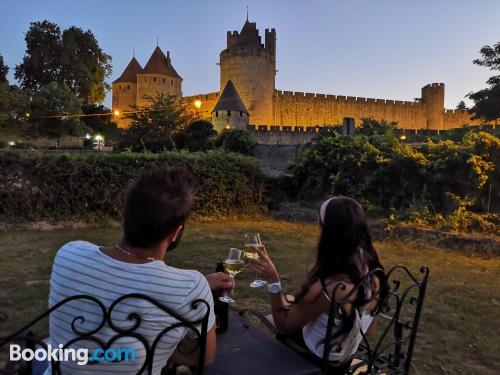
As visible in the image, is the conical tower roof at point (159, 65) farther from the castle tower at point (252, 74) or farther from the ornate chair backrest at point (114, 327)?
the ornate chair backrest at point (114, 327)

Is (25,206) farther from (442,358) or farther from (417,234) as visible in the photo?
(442,358)

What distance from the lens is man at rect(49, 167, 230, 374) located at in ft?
4.75

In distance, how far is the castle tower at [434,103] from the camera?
46500 millimetres

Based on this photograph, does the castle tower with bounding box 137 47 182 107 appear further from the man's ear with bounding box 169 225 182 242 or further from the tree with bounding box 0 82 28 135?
the man's ear with bounding box 169 225 182 242

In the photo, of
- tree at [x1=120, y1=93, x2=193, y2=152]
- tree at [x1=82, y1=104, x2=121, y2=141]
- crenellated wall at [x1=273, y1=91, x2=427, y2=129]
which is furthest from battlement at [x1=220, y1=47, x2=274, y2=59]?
tree at [x1=120, y1=93, x2=193, y2=152]

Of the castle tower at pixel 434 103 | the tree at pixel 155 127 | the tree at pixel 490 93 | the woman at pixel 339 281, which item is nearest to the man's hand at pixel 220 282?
the woman at pixel 339 281

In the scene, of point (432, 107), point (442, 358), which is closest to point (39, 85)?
point (432, 107)

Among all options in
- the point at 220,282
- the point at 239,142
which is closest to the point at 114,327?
the point at 220,282

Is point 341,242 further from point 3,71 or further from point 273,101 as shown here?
point 3,71

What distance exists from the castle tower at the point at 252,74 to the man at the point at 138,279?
124 feet

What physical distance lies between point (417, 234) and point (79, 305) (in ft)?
27.0

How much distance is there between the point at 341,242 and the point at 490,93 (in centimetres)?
2661

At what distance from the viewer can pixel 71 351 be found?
1.47 meters

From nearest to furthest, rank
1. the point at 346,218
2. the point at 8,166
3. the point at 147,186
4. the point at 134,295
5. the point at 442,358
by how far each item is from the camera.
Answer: the point at 134,295 < the point at 147,186 < the point at 346,218 < the point at 442,358 < the point at 8,166
